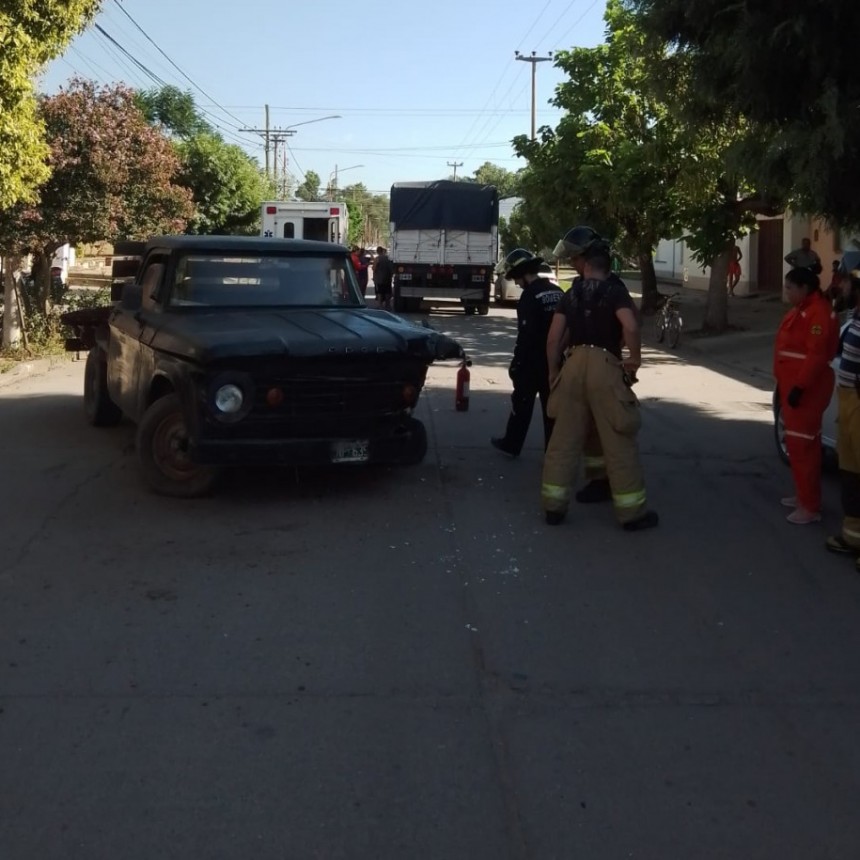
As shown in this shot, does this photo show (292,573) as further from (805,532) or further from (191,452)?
(805,532)

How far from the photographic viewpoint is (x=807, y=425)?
743cm

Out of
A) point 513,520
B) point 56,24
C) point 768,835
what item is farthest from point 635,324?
point 56,24

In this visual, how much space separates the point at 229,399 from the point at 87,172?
395 inches

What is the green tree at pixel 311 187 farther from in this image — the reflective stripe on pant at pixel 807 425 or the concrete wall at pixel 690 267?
the reflective stripe on pant at pixel 807 425

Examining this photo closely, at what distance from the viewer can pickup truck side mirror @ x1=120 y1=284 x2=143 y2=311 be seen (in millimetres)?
9156

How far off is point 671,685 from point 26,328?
14580 mm

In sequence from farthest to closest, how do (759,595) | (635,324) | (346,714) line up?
(635,324), (759,595), (346,714)

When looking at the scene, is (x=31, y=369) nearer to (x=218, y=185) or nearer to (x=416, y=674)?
Result: (x=416, y=674)

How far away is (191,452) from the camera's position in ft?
25.0

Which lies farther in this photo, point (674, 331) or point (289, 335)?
point (674, 331)

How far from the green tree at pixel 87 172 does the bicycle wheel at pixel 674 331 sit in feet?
31.3

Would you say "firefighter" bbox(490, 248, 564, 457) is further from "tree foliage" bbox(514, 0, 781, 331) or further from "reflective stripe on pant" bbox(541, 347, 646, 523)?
"tree foliage" bbox(514, 0, 781, 331)

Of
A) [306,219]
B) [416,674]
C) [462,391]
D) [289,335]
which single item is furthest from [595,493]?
[306,219]

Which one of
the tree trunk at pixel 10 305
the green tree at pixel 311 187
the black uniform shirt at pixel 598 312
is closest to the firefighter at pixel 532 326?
the black uniform shirt at pixel 598 312
